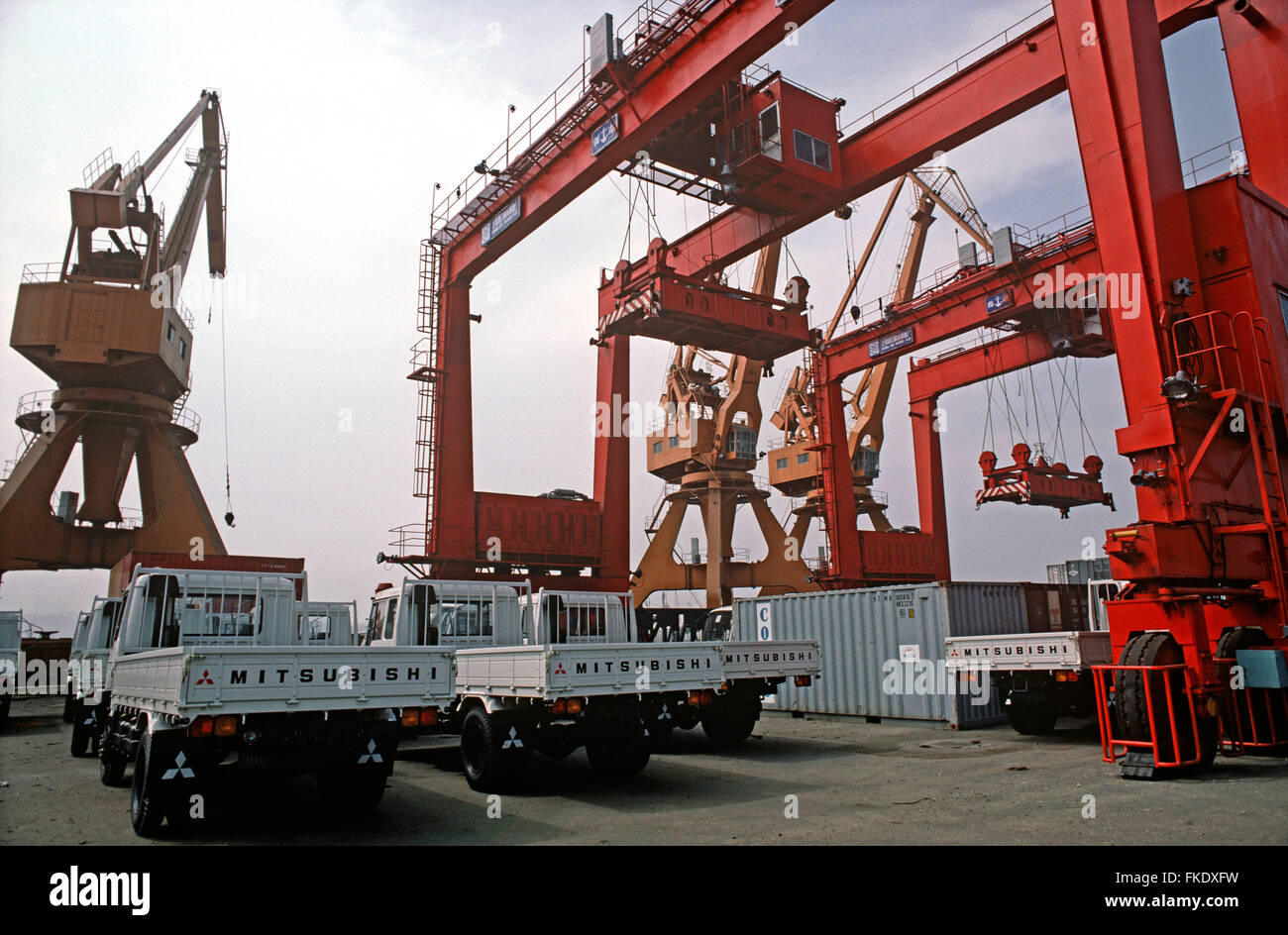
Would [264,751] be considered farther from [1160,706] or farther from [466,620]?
[1160,706]

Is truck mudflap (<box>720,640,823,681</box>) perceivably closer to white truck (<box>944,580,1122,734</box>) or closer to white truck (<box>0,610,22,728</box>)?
white truck (<box>944,580,1122,734</box>)

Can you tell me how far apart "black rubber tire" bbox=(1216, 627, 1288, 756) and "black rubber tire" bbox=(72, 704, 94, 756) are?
1508cm

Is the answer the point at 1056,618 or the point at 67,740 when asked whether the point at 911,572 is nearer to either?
the point at 1056,618

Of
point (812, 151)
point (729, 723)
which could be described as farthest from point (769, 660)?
point (812, 151)

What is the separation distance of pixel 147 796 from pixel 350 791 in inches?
66.2

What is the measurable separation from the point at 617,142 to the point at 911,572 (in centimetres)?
1950

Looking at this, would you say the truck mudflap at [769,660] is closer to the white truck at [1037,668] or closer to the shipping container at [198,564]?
the white truck at [1037,668]

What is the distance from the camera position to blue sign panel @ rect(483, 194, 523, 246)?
1967cm

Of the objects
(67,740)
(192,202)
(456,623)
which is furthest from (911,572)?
(192,202)

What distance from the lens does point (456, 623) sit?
11266 millimetres

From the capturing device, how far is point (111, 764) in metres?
9.38

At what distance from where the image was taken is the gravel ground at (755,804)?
6.57 metres

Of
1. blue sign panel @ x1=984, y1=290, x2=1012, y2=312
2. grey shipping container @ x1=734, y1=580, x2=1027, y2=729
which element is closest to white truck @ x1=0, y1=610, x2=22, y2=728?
grey shipping container @ x1=734, y1=580, x2=1027, y2=729

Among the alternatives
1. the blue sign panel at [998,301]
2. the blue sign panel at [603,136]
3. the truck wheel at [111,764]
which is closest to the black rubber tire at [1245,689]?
the truck wheel at [111,764]
